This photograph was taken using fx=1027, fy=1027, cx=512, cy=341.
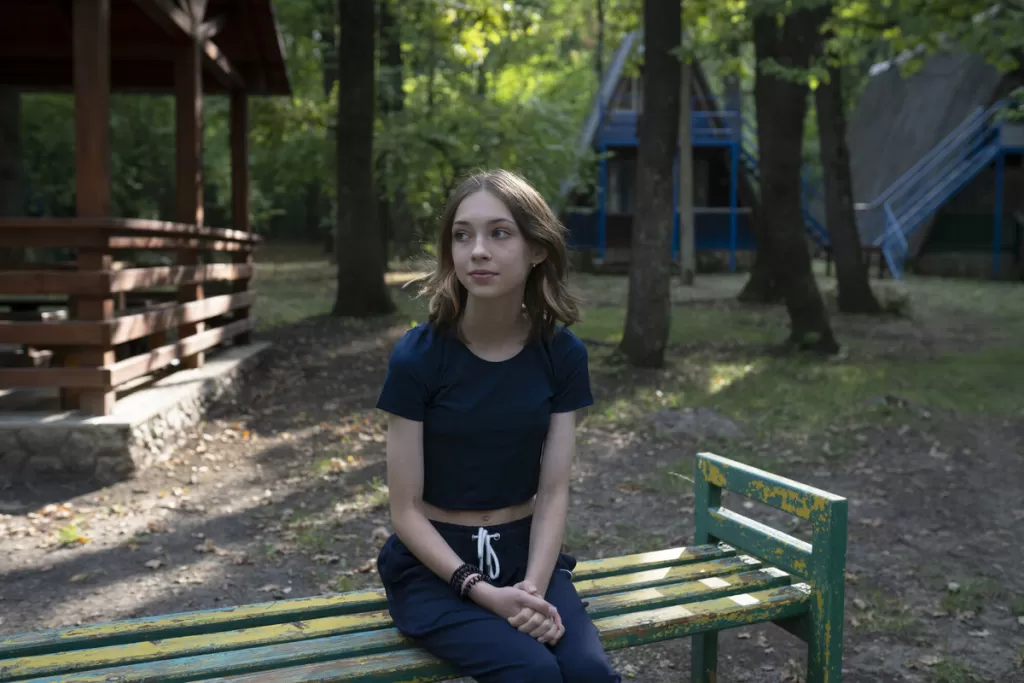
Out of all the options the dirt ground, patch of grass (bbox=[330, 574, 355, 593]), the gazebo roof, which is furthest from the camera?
the gazebo roof

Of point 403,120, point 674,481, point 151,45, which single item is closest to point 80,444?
point 674,481

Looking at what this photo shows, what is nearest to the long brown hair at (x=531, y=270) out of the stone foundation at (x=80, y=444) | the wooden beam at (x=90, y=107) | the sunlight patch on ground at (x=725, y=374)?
the stone foundation at (x=80, y=444)

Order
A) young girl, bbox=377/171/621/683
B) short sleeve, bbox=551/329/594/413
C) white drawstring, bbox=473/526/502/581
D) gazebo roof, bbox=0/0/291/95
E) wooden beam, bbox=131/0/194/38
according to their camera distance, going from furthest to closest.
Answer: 1. gazebo roof, bbox=0/0/291/95
2. wooden beam, bbox=131/0/194/38
3. short sleeve, bbox=551/329/594/413
4. white drawstring, bbox=473/526/502/581
5. young girl, bbox=377/171/621/683

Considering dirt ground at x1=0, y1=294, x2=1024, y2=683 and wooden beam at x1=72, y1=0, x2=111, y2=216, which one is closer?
dirt ground at x1=0, y1=294, x2=1024, y2=683

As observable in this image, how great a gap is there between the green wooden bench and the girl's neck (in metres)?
0.87

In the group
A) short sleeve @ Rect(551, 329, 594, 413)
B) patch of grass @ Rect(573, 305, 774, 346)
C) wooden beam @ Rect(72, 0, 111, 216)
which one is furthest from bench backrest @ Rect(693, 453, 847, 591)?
patch of grass @ Rect(573, 305, 774, 346)

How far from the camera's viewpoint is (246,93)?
13.9 m

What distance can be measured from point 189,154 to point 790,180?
22.5 ft

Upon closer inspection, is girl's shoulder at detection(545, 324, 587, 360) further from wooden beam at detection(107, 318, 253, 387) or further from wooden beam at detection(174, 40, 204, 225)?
wooden beam at detection(174, 40, 204, 225)

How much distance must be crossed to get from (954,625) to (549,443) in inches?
110

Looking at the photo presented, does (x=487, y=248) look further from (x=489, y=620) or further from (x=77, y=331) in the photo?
(x=77, y=331)

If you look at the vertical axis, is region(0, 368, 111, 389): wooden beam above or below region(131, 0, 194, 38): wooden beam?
below

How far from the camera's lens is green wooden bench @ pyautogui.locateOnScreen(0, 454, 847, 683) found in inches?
105

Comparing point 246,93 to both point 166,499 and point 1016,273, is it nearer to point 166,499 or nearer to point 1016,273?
point 166,499
